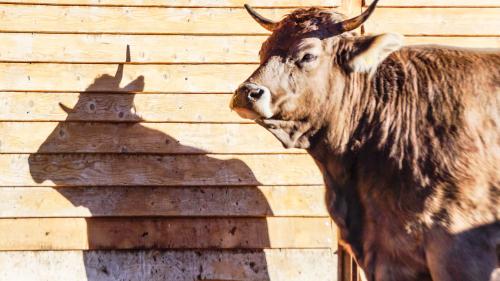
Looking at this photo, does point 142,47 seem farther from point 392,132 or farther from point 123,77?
point 392,132

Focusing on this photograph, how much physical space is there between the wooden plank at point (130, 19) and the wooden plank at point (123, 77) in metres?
0.24

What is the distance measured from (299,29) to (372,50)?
420 millimetres

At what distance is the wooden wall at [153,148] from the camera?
6.17m

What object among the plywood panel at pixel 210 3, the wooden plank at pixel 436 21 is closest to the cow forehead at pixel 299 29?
the plywood panel at pixel 210 3

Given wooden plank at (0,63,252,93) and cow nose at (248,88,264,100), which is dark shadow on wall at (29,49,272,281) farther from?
cow nose at (248,88,264,100)

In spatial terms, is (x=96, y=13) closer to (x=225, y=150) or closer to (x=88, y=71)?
(x=88, y=71)

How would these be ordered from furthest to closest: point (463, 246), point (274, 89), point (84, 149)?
point (84, 149) < point (274, 89) < point (463, 246)

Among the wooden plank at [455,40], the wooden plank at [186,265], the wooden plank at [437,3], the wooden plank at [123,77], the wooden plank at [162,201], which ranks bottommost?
the wooden plank at [186,265]

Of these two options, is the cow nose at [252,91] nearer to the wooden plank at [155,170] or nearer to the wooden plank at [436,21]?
the wooden plank at [155,170]

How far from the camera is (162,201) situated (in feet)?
20.4

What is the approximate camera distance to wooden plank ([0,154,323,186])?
6.17m

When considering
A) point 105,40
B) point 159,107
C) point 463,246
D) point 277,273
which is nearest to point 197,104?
point 159,107

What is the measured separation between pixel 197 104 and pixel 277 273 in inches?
49.4

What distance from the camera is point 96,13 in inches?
244
